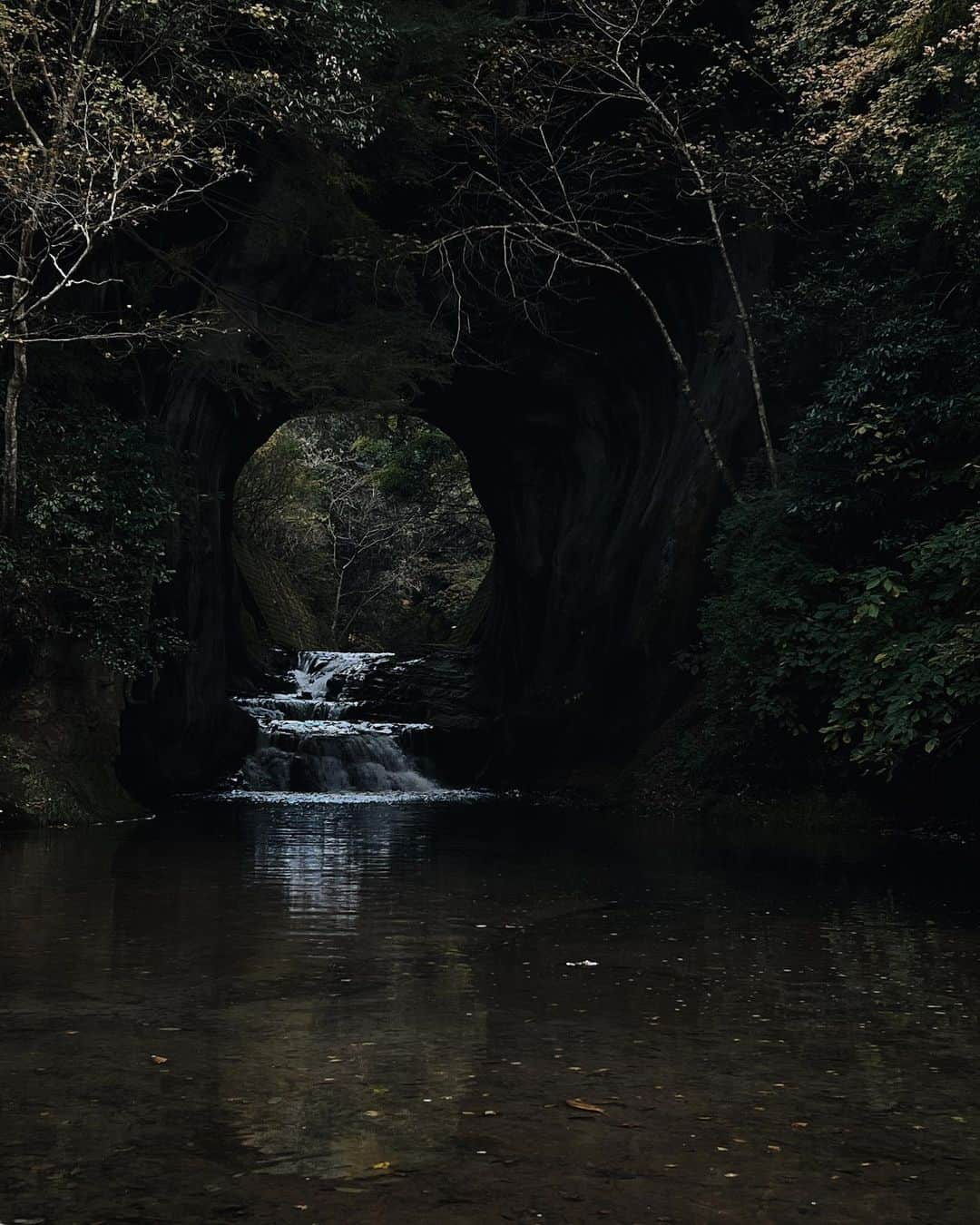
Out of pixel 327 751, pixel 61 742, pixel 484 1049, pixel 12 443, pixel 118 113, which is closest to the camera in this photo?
pixel 484 1049

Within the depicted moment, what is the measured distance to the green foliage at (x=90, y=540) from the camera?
52.4 ft

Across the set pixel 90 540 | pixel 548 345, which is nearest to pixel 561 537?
pixel 548 345

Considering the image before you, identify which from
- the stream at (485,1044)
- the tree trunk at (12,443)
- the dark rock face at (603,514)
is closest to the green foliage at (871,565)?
the stream at (485,1044)

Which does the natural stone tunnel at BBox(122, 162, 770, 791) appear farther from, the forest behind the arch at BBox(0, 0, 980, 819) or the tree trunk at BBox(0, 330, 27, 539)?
the tree trunk at BBox(0, 330, 27, 539)

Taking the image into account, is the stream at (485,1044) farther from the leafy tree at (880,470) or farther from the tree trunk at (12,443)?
the tree trunk at (12,443)

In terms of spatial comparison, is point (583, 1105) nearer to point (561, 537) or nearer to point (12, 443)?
point (12, 443)

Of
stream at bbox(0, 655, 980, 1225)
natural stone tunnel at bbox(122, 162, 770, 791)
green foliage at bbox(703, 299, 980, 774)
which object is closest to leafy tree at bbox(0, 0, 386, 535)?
natural stone tunnel at bbox(122, 162, 770, 791)

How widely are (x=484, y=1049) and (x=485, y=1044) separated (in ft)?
0.26

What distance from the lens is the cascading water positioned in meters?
25.1

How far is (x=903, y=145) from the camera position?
17.2m

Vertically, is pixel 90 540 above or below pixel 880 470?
below

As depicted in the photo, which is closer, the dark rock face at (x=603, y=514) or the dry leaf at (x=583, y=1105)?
the dry leaf at (x=583, y=1105)

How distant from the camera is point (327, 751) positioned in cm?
2559

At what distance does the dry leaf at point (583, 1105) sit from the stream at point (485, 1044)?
19 millimetres
